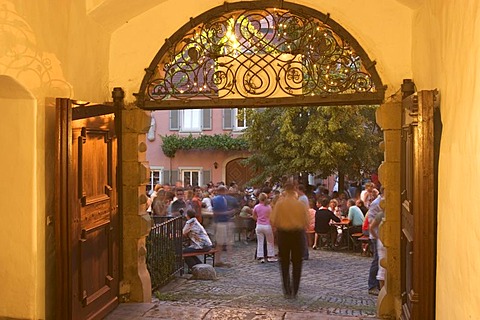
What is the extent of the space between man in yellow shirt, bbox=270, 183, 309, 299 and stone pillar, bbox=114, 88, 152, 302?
6.39ft

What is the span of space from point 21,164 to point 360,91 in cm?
327

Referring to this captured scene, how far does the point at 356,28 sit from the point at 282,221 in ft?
9.12

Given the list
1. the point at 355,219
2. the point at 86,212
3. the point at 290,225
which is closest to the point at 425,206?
the point at 86,212

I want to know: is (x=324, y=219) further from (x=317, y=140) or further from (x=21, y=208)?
(x=21, y=208)

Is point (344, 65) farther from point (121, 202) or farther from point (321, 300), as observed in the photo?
point (321, 300)

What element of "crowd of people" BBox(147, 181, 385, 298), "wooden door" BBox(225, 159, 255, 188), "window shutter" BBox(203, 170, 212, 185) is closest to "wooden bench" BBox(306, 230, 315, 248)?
"crowd of people" BBox(147, 181, 385, 298)

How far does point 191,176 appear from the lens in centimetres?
2356

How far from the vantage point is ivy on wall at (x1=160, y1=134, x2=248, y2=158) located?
73.7 ft

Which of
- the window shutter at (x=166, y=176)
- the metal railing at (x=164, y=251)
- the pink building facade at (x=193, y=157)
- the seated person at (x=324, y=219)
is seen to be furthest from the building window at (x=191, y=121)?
the metal railing at (x=164, y=251)

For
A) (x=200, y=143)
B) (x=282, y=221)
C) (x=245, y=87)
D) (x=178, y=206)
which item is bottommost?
(x=178, y=206)

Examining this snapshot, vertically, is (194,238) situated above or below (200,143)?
below

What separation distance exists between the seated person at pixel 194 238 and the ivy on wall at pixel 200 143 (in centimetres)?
1245

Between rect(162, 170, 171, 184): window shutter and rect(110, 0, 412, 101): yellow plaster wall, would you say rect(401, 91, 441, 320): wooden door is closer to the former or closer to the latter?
rect(110, 0, 412, 101): yellow plaster wall

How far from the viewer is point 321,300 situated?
25.7 feet
